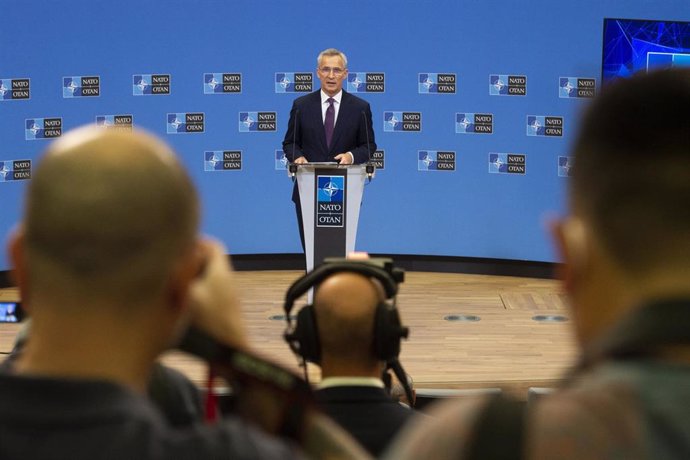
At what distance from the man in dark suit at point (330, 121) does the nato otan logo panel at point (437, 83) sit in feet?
6.81

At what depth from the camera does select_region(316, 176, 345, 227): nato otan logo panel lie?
25.4 feet

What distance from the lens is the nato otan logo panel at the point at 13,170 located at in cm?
1016

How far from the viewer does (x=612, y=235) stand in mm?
1004

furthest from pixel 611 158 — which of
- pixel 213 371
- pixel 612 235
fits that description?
pixel 213 371

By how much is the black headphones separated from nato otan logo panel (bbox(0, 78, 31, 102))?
856 centimetres

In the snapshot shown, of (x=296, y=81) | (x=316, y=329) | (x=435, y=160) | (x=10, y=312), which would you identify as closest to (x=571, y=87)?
(x=435, y=160)

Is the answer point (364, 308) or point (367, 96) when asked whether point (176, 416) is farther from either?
point (367, 96)

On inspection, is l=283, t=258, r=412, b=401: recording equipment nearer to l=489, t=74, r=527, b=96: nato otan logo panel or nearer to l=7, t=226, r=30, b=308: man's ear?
l=7, t=226, r=30, b=308: man's ear

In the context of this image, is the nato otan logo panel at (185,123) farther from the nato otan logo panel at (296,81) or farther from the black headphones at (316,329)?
the black headphones at (316,329)

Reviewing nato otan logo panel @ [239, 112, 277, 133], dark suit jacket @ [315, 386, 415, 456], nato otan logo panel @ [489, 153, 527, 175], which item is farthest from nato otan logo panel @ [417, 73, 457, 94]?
dark suit jacket @ [315, 386, 415, 456]

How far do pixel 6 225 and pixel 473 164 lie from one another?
4948mm

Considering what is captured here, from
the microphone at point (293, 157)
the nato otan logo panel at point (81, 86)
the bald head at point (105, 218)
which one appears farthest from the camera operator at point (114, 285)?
the nato otan logo panel at point (81, 86)

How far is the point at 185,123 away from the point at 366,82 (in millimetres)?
Answer: 2007

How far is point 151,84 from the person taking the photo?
1065 cm
